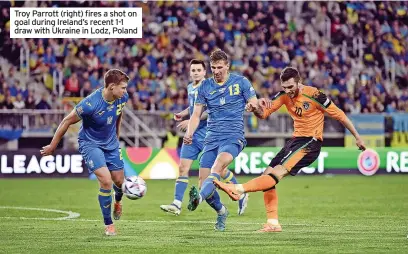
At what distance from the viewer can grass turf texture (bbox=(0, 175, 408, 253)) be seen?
1160 cm

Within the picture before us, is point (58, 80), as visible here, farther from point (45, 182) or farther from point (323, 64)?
point (323, 64)

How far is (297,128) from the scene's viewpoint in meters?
13.8

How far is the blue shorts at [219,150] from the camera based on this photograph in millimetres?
13430

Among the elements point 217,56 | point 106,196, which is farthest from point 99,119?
point 217,56

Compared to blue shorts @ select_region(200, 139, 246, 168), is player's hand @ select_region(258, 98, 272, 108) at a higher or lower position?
higher

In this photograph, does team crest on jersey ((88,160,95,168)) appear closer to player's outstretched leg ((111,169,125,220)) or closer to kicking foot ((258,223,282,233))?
player's outstretched leg ((111,169,125,220))

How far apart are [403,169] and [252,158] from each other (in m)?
4.56

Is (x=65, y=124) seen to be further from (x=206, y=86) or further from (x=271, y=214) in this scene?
(x=271, y=214)

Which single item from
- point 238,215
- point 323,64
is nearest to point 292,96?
point 238,215

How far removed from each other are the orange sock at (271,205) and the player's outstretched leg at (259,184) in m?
0.43

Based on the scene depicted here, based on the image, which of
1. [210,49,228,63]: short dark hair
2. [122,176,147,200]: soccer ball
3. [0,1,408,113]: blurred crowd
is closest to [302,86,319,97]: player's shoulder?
[210,49,228,63]: short dark hair

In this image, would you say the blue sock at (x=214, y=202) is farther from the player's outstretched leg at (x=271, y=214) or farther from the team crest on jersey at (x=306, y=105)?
the team crest on jersey at (x=306, y=105)

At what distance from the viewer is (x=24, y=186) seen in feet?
81.8

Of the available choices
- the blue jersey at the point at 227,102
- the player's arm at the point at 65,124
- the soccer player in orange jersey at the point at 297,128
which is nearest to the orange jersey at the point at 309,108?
the soccer player in orange jersey at the point at 297,128
